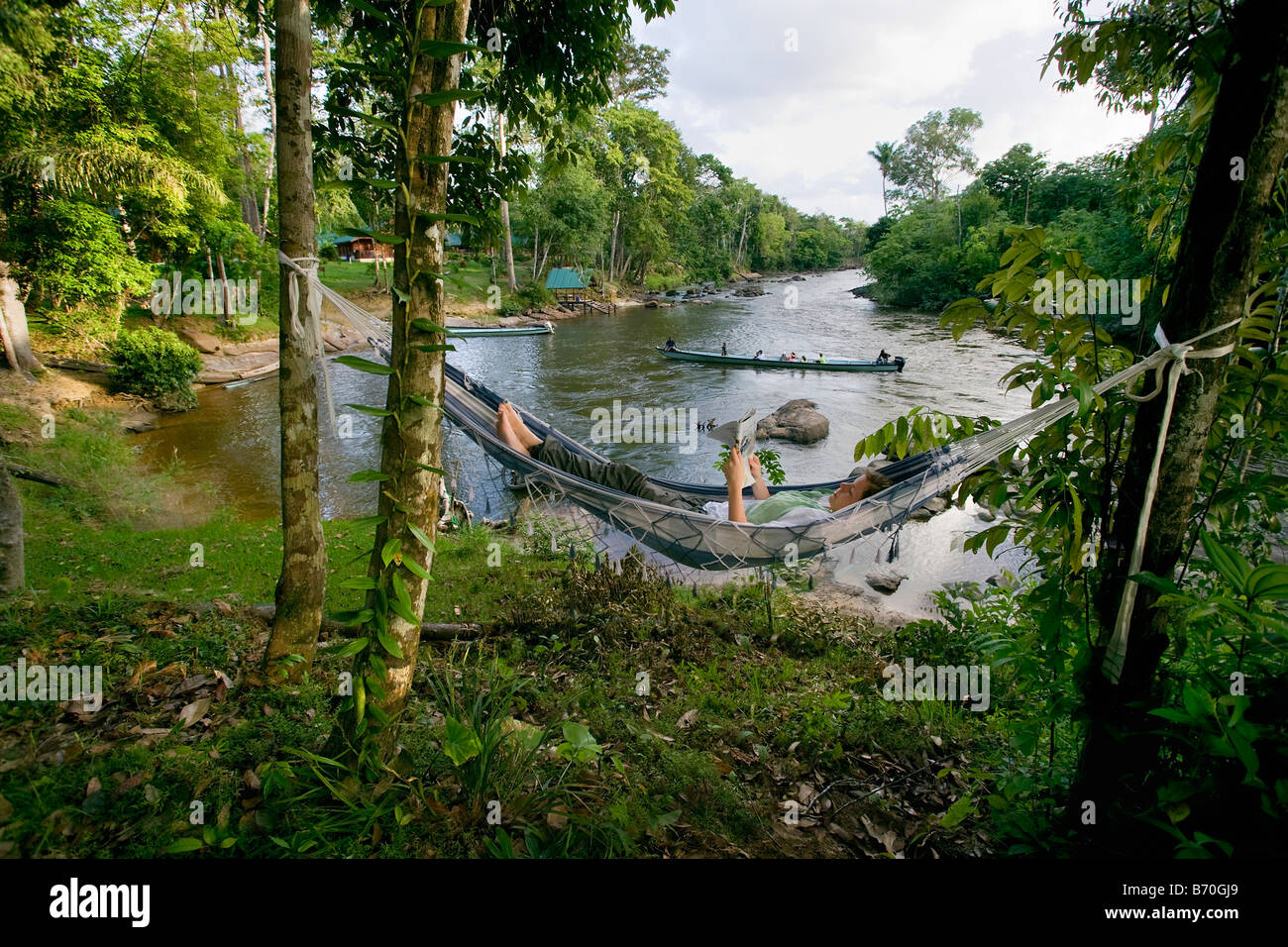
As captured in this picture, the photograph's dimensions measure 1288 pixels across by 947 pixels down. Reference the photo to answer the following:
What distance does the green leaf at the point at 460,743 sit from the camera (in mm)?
1394

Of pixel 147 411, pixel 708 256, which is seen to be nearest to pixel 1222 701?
pixel 147 411

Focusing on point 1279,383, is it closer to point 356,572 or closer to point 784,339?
point 356,572

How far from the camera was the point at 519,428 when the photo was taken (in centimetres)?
435

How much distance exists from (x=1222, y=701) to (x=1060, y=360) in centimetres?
73

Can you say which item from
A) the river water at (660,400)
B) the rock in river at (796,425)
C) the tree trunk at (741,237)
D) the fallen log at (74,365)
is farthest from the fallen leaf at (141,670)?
the tree trunk at (741,237)

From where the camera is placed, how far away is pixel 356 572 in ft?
12.2

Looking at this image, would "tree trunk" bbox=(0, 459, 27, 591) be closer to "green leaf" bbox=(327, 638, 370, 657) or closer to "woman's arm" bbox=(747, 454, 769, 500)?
"green leaf" bbox=(327, 638, 370, 657)

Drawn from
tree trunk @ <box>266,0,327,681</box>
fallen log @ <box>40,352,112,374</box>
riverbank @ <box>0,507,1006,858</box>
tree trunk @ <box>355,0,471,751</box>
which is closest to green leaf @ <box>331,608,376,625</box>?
tree trunk @ <box>355,0,471,751</box>

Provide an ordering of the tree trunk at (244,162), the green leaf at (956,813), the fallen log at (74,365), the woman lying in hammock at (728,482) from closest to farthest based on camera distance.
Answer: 1. the green leaf at (956,813)
2. the woman lying in hammock at (728,482)
3. the fallen log at (74,365)
4. the tree trunk at (244,162)

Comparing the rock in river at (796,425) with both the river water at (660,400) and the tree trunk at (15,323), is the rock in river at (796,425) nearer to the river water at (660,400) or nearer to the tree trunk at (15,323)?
the river water at (660,400)

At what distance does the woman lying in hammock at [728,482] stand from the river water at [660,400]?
1.43 feet

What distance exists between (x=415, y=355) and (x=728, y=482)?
270 centimetres

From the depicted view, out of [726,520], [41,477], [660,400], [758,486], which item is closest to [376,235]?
[726,520]

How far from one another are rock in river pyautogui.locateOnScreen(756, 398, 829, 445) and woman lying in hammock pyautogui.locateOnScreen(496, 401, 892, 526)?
5077 mm
